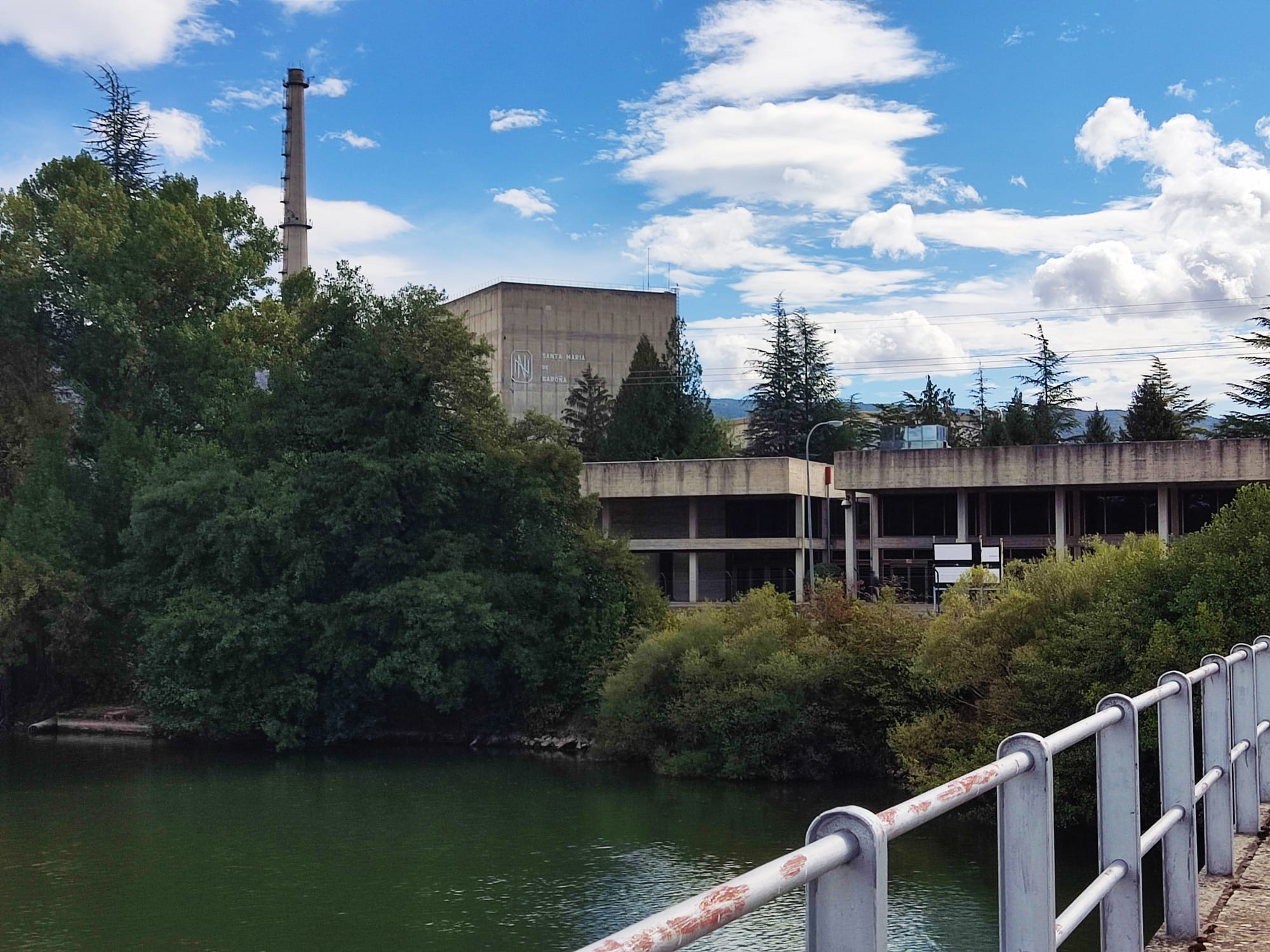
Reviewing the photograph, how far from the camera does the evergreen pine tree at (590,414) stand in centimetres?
8906

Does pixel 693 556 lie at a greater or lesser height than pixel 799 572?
greater

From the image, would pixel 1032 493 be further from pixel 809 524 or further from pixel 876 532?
pixel 809 524

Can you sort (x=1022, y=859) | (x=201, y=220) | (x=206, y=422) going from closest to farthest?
(x=1022, y=859) → (x=206, y=422) → (x=201, y=220)

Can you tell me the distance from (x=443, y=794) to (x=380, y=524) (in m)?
9.76

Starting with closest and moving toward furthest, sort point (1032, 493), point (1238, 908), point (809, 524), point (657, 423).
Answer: point (1238, 908), point (1032, 493), point (809, 524), point (657, 423)

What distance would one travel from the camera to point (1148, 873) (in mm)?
24453

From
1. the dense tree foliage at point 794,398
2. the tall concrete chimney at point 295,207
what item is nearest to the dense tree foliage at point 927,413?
the dense tree foliage at point 794,398

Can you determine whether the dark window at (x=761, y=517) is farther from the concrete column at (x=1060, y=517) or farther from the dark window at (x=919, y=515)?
the concrete column at (x=1060, y=517)

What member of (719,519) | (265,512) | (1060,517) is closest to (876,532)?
(1060,517)

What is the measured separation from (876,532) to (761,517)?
22.8ft

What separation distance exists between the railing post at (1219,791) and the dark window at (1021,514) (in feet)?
176

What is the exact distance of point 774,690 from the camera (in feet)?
110

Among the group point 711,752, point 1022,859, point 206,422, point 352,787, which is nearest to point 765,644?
point 711,752

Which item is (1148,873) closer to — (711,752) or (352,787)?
(711,752)
